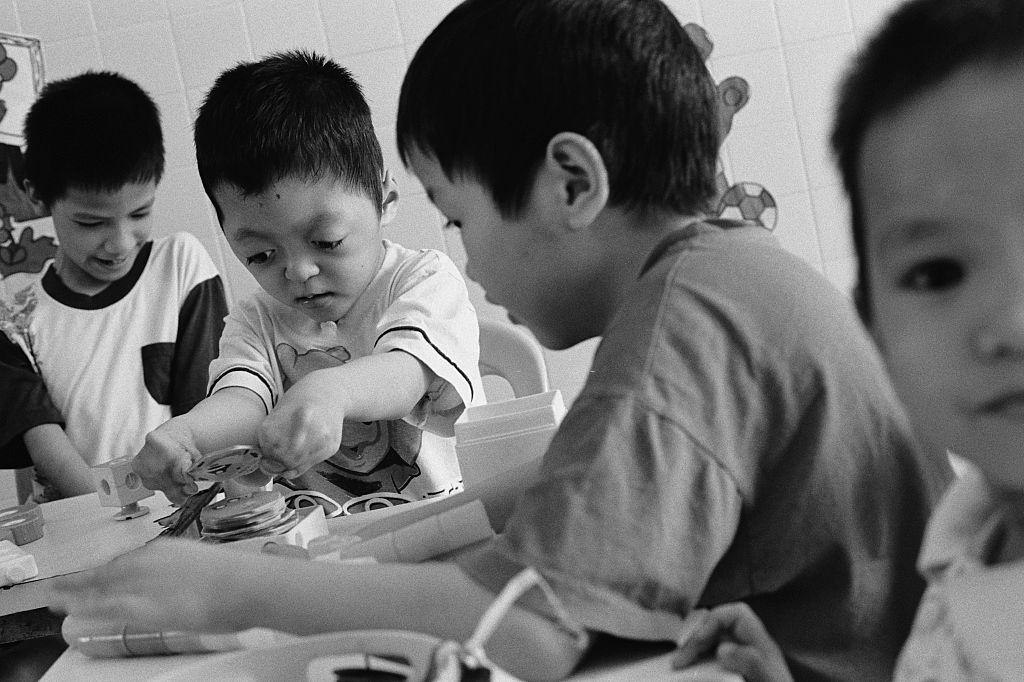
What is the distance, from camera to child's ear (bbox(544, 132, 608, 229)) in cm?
69

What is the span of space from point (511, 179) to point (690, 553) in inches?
12.1

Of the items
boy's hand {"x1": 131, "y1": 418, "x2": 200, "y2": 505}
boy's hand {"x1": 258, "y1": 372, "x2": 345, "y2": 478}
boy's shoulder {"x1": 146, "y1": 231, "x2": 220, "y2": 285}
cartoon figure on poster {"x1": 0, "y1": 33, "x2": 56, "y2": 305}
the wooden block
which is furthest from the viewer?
cartoon figure on poster {"x1": 0, "y1": 33, "x2": 56, "y2": 305}

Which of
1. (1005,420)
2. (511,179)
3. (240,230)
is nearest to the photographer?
(1005,420)

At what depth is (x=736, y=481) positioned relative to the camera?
0.55 m

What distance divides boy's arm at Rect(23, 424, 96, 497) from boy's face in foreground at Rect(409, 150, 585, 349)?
1.27 meters

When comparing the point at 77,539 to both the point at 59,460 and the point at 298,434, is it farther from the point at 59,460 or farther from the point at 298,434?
the point at 59,460

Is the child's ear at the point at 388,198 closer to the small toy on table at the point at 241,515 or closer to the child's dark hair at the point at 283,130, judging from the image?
the child's dark hair at the point at 283,130

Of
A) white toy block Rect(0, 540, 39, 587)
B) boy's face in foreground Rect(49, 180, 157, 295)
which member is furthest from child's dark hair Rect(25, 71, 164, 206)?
white toy block Rect(0, 540, 39, 587)

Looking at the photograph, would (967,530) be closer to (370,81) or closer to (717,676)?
(717,676)

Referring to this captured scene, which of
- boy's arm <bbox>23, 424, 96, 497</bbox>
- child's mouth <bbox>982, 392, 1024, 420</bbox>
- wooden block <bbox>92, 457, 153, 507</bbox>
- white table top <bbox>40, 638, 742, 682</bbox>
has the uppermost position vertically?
child's mouth <bbox>982, 392, 1024, 420</bbox>

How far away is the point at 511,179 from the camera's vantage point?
723 mm

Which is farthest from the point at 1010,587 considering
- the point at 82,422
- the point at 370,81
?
the point at 370,81

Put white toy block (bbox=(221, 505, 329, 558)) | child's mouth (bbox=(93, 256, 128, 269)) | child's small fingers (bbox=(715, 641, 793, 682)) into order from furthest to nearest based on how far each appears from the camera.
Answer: child's mouth (bbox=(93, 256, 128, 269)), white toy block (bbox=(221, 505, 329, 558)), child's small fingers (bbox=(715, 641, 793, 682))

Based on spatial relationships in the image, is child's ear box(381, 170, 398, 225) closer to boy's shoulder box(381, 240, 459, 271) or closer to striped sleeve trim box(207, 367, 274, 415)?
boy's shoulder box(381, 240, 459, 271)
